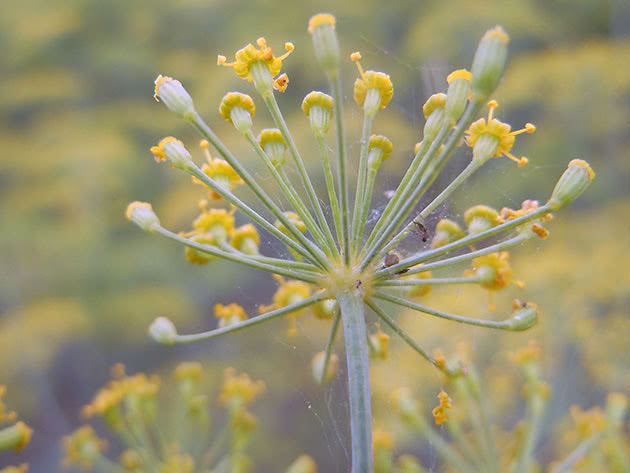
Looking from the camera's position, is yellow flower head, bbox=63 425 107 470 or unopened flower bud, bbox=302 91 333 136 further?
yellow flower head, bbox=63 425 107 470

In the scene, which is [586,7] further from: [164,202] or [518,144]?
[164,202]

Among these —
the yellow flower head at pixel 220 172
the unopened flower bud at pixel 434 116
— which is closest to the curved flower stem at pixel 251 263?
the yellow flower head at pixel 220 172

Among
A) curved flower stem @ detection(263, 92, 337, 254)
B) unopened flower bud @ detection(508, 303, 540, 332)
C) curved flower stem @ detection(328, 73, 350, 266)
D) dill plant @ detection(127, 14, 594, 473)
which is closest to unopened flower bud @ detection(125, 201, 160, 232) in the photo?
dill plant @ detection(127, 14, 594, 473)

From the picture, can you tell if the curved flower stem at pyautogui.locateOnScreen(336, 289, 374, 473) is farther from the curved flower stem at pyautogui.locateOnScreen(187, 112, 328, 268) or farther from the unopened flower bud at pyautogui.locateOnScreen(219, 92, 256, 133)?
the unopened flower bud at pyautogui.locateOnScreen(219, 92, 256, 133)

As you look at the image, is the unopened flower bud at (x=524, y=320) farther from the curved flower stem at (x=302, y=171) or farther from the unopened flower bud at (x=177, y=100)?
the unopened flower bud at (x=177, y=100)

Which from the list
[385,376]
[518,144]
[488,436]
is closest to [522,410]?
[385,376]

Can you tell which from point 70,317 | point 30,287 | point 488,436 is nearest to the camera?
point 488,436

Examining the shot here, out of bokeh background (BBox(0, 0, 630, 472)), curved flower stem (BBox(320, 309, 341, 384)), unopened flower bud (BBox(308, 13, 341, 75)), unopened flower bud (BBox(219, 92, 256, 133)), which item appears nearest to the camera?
unopened flower bud (BBox(308, 13, 341, 75))
